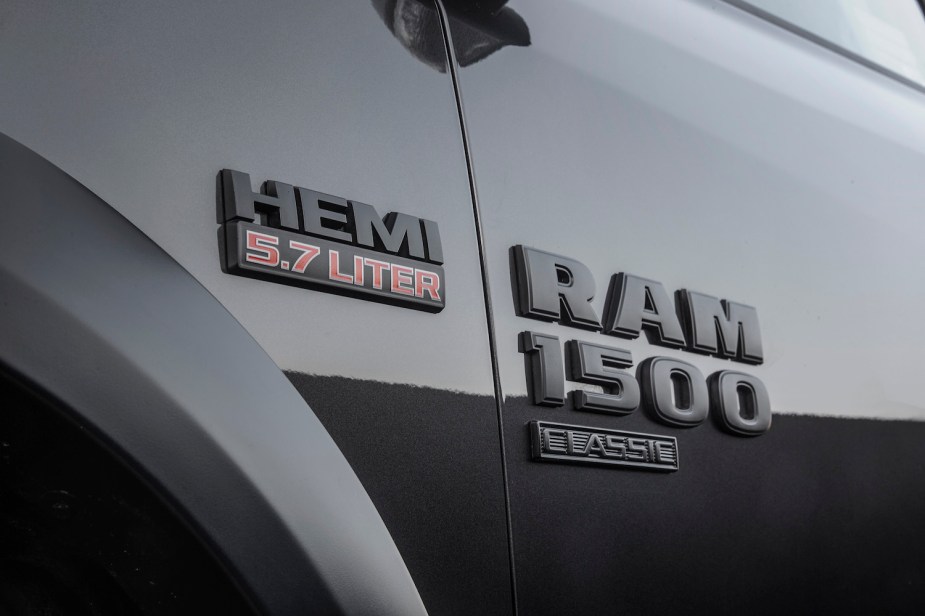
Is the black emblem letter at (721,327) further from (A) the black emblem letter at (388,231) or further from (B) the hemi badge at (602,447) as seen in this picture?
(A) the black emblem letter at (388,231)

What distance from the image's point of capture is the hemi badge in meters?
1.18

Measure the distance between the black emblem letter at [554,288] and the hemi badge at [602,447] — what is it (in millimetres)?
137

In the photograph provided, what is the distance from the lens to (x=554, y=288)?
4.09 ft

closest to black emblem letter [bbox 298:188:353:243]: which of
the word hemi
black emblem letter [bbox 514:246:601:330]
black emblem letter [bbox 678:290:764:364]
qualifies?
the word hemi

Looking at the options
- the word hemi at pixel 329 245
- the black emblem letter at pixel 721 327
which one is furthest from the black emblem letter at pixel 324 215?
the black emblem letter at pixel 721 327

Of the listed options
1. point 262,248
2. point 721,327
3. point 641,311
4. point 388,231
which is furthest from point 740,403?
point 262,248

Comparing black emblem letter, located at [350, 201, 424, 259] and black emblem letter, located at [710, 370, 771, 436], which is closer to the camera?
black emblem letter, located at [350, 201, 424, 259]

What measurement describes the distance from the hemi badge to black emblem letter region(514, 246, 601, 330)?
0.14m

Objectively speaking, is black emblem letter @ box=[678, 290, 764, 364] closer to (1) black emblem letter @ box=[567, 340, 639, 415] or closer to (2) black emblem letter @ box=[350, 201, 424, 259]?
(1) black emblem letter @ box=[567, 340, 639, 415]

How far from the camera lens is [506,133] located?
129cm

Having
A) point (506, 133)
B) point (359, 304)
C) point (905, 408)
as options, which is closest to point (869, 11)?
point (905, 408)

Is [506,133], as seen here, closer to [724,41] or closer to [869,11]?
[724,41]

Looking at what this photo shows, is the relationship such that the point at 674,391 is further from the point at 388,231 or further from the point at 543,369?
the point at 388,231

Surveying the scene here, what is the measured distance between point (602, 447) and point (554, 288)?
0.21m
